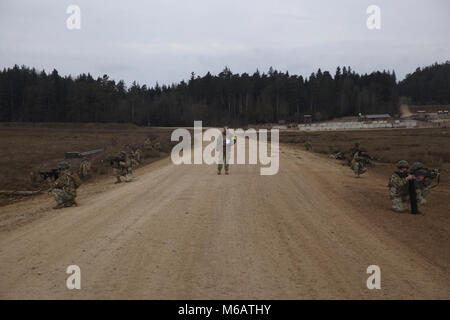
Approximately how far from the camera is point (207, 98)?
454 feet

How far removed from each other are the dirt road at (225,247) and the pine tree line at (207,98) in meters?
103

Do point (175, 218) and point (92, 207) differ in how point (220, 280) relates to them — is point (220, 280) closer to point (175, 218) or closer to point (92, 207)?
point (175, 218)

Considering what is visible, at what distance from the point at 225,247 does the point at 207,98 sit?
438 feet

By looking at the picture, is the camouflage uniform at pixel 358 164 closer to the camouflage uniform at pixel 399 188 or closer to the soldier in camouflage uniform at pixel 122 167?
the camouflage uniform at pixel 399 188

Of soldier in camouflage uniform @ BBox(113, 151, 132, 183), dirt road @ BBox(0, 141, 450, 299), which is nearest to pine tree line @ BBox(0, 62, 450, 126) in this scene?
soldier in camouflage uniform @ BBox(113, 151, 132, 183)

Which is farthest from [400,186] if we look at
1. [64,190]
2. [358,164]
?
[64,190]

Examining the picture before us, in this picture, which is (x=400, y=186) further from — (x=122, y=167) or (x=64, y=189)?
(x=122, y=167)

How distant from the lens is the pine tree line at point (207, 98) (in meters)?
108

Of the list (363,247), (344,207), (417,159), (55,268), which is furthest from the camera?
(417,159)

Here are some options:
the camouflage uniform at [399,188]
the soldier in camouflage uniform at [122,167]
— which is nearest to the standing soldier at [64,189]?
the soldier in camouflage uniform at [122,167]

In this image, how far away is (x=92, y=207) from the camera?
11.0 meters

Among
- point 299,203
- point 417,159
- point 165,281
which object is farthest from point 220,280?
point 417,159
